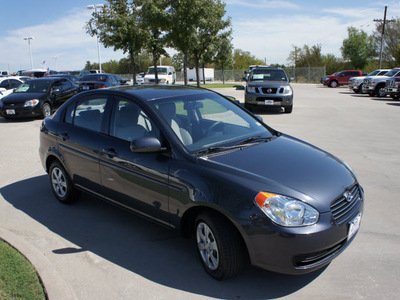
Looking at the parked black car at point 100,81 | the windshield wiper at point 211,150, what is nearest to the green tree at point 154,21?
the parked black car at point 100,81

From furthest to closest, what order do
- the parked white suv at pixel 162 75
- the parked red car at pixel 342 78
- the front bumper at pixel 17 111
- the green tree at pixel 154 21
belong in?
1. the parked red car at pixel 342 78
2. the parked white suv at pixel 162 75
3. the green tree at pixel 154 21
4. the front bumper at pixel 17 111

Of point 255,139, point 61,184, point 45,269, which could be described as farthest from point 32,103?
point 255,139

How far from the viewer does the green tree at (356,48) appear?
54.5m

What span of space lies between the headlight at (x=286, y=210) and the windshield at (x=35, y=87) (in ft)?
44.9

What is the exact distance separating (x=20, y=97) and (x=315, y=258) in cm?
1365

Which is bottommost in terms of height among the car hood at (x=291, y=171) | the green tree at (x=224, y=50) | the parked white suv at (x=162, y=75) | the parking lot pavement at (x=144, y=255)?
the parking lot pavement at (x=144, y=255)

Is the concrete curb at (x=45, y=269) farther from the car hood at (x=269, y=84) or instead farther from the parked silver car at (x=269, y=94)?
the car hood at (x=269, y=84)

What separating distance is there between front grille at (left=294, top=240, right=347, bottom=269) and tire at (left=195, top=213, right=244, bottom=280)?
A: 0.50 m

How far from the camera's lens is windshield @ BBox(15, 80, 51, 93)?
14633 millimetres

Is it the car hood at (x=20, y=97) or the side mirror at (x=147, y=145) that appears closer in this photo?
the side mirror at (x=147, y=145)

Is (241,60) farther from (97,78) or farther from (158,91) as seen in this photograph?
(158,91)

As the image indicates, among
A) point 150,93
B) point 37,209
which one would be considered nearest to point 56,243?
point 37,209

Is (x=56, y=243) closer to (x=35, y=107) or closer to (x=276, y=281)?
(x=276, y=281)

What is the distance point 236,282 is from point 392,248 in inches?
69.4
